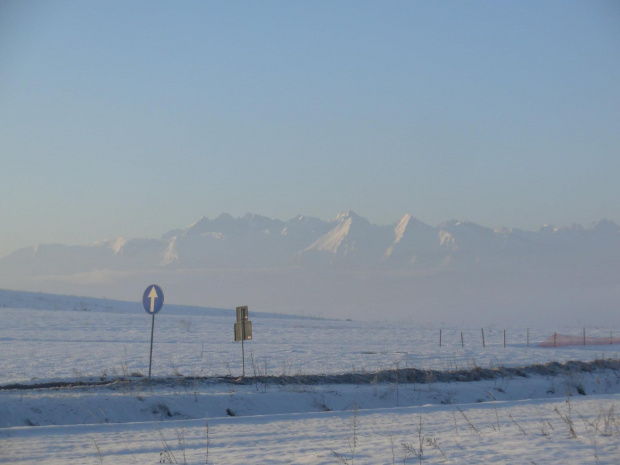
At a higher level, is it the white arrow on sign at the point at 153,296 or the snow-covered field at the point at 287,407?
the white arrow on sign at the point at 153,296

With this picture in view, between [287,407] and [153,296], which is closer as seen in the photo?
[287,407]

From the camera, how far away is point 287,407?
15.9 m

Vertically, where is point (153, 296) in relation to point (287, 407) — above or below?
above

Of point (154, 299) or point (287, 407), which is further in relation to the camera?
point (154, 299)

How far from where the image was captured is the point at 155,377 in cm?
1938

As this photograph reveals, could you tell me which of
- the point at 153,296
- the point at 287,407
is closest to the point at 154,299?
the point at 153,296

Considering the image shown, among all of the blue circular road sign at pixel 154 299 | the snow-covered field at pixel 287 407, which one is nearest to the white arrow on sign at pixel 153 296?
the blue circular road sign at pixel 154 299

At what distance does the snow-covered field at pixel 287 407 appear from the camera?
9594mm

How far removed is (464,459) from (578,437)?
7.41 feet

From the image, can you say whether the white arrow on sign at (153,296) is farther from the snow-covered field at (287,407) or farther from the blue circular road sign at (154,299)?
the snow-covered field at (287,407)

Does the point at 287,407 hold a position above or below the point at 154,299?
below

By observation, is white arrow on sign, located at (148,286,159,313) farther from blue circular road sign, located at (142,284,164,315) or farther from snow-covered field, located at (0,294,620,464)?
snow-covered field, located at (0,294,620,464)

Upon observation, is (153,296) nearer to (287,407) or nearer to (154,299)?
(154,299)

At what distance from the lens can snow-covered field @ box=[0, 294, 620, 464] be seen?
959 cm
